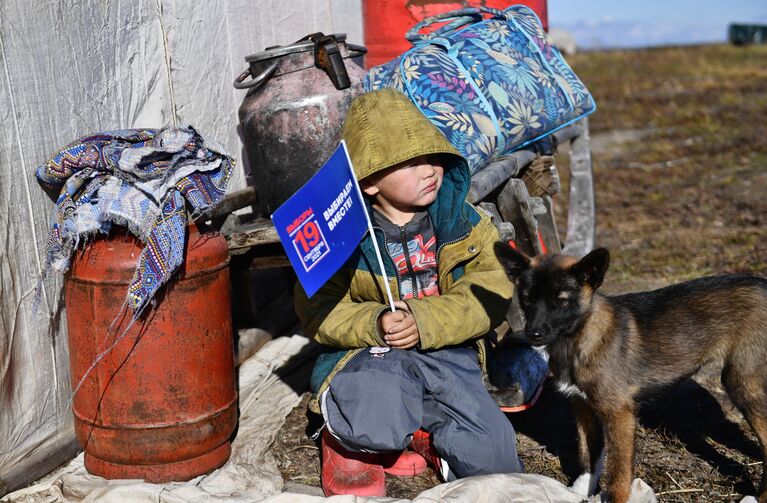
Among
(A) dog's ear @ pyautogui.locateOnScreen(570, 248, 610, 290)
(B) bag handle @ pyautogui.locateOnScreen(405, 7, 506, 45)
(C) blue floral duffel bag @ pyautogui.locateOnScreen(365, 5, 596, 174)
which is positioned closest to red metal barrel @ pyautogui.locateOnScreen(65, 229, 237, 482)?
(C) blue floral duffel bag @ pyautogui.locateOnScreen(365, 5, 596, 174)

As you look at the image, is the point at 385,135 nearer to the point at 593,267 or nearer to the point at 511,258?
the point at 511,258

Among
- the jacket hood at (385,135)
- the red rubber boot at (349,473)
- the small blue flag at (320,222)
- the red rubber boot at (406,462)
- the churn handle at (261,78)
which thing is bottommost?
the red rubber boot at (406,462)

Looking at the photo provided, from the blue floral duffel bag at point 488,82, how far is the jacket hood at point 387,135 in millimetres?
933

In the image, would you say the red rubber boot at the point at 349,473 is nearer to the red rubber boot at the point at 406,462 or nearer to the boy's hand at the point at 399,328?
the red rubber boot at the point at 406,462

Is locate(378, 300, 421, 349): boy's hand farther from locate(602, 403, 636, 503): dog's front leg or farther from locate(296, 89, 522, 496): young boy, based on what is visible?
locate(602, 403, 636, 503): dog's front leg

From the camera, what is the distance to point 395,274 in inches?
150

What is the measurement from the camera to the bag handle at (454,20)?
16.9 ft

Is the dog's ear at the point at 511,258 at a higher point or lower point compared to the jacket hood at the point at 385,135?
lower

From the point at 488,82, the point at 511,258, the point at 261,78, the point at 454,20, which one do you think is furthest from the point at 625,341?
the point at 454,20

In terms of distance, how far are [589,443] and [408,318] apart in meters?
1.02

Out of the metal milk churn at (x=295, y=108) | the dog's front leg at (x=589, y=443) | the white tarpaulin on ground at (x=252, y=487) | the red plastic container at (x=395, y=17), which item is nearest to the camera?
the white tarpaulin on ground at (x=252, y=487)

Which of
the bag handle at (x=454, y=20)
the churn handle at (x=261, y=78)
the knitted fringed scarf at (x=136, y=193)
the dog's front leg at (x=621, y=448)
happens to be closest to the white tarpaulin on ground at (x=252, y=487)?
the dog's front leg at (x=621, y=448)

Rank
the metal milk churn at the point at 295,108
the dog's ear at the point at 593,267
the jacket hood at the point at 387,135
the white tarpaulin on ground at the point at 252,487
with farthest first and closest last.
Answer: the metal milk churn at the point at 295,108
the jacket hood at the point at 387,135
the white tarpaulin on ground at the point at 252,487
the dog's ear at the point at 593,267

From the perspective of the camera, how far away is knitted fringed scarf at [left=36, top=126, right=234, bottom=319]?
11.5ft
